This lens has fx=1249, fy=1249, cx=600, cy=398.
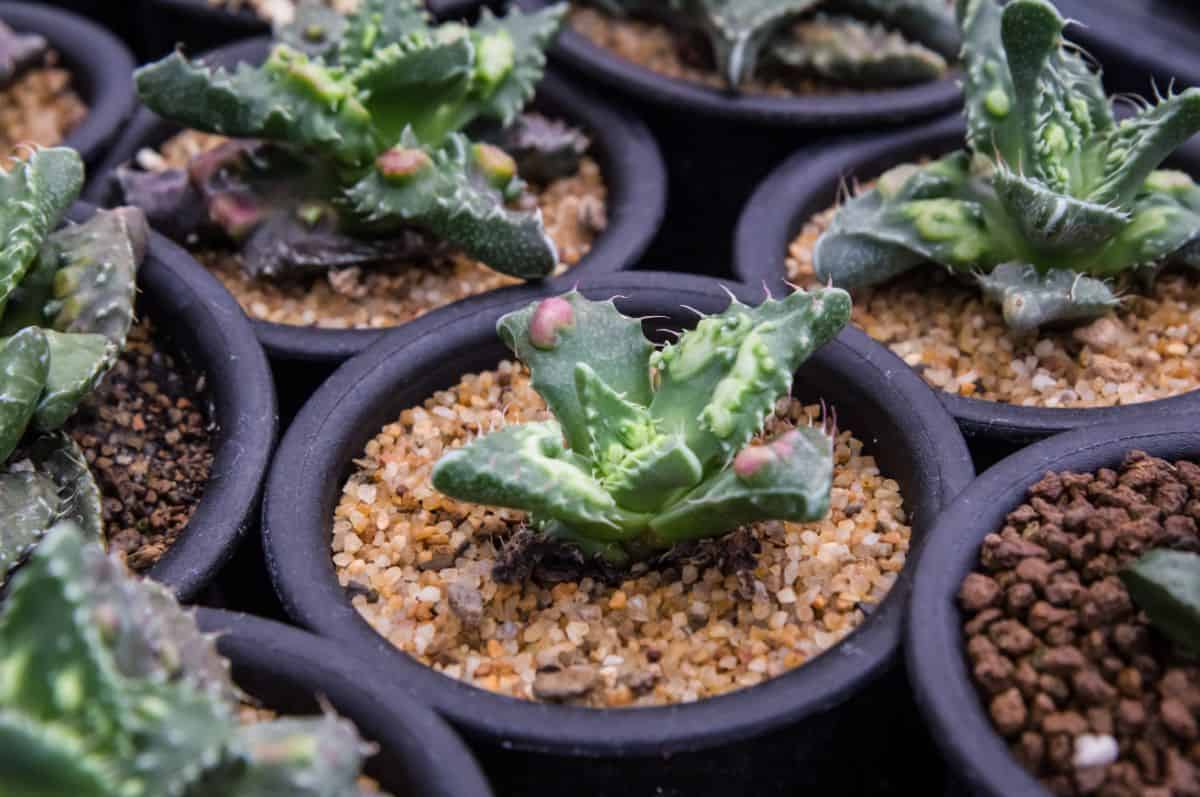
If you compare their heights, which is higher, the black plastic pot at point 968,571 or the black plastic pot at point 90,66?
the black plastic pot at point 968,571

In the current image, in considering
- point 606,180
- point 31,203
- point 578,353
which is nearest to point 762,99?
point 606,180

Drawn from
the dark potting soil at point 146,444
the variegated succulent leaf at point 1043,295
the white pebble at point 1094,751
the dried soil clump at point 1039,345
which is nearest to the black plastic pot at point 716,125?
the dried soil clump at point 1039,345

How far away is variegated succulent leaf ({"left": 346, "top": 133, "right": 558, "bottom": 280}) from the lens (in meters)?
1.66

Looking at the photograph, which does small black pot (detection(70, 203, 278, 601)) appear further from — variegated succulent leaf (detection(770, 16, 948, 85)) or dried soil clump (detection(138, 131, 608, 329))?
variegated succulent leaf (detection(770, 16, 948, 85))

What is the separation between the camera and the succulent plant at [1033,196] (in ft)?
5.09

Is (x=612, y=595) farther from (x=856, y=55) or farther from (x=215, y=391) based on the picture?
(x=856, y=55)

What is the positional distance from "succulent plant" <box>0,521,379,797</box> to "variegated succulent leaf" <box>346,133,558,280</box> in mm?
779

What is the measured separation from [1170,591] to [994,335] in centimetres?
64

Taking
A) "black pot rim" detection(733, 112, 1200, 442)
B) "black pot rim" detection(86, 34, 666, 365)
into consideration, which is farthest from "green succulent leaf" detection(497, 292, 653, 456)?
"black pot rim" detection(733, 112, 1200, 442)

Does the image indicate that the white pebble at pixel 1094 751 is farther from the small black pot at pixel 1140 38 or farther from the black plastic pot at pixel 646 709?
the small black pot at pixel 1140 38

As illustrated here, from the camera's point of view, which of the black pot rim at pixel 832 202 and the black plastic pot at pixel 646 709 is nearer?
the black plastic pot at pixel 646 709

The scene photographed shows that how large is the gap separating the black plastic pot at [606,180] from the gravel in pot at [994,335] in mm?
169

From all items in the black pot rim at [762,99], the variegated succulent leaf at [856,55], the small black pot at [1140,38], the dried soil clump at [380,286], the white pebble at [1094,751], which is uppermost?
the small black pot at [1140,38]

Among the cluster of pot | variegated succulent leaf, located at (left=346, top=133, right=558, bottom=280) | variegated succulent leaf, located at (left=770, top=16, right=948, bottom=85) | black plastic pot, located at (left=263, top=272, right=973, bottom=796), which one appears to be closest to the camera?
the cluster of pot
